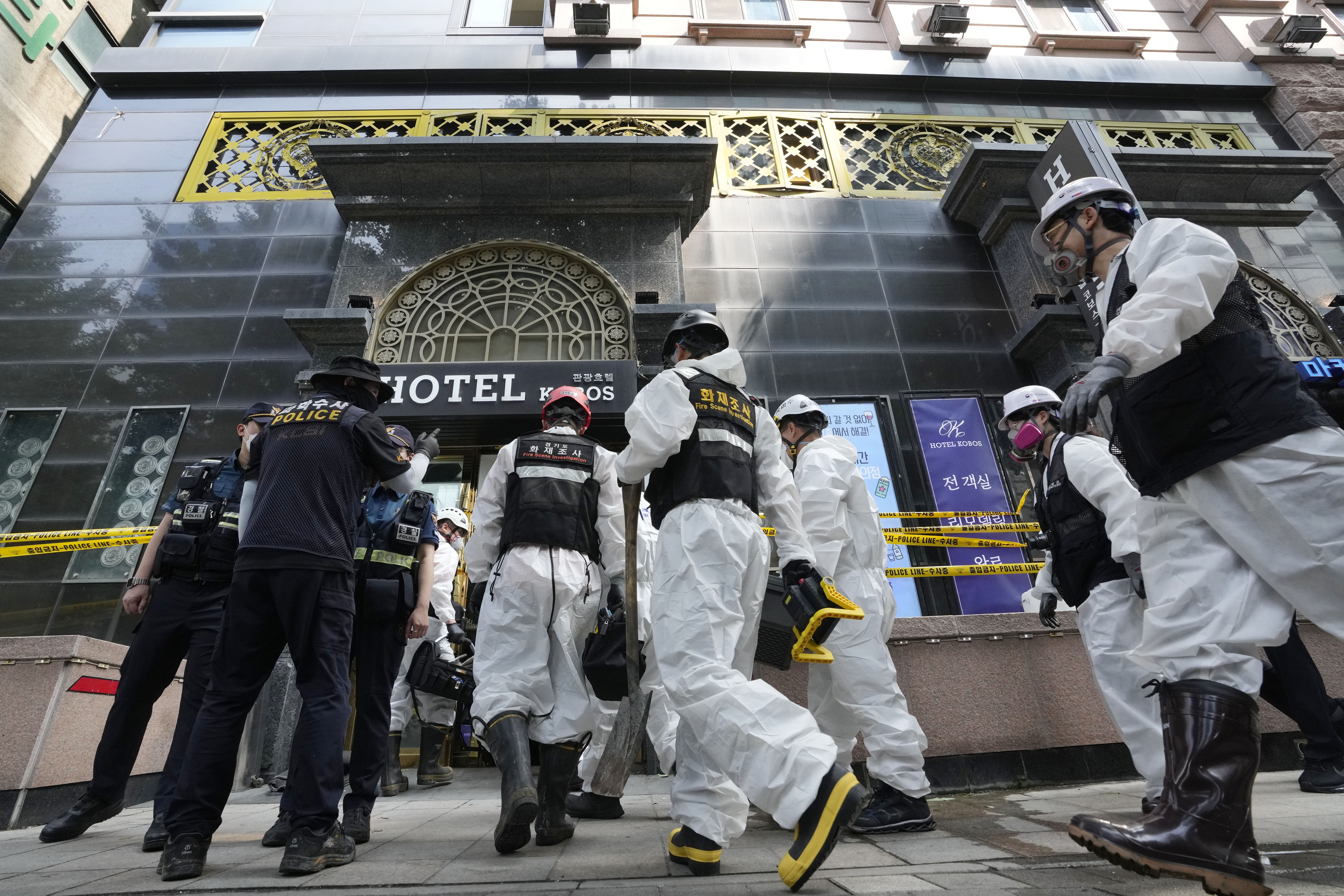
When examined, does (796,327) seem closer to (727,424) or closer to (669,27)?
(727,424)

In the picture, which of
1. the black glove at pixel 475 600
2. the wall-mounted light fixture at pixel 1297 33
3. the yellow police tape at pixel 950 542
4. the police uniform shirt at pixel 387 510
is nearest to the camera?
the police uniform shirt at pixel 387 510

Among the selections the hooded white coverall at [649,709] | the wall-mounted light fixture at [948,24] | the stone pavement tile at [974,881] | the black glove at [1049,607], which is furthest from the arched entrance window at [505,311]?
the wall-mounted light fixture at [948,24]

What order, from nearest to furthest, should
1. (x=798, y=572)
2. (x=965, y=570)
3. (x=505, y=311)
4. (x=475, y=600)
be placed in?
(x=798, y=572) < (x=475, y=600) < (x=965, y=570) < (x=505, y=311)

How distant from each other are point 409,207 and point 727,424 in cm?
728

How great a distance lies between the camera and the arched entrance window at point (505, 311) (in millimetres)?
7895

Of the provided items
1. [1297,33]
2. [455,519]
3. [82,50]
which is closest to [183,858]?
[455,519]

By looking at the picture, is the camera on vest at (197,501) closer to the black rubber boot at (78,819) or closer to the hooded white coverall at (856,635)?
the black rubber boot at (78,819)

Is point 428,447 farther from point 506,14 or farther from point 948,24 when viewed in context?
point 948,24

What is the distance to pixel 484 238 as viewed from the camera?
859 cm

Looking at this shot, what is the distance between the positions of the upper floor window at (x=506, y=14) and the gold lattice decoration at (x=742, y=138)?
9.29 ft

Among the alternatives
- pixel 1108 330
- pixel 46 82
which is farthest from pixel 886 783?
pixel 46 82

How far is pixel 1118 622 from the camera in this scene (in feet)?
10.6

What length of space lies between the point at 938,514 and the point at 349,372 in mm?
6241

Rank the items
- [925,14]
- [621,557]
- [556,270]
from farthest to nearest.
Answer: [925,14]
[556,270]
[621,557]
